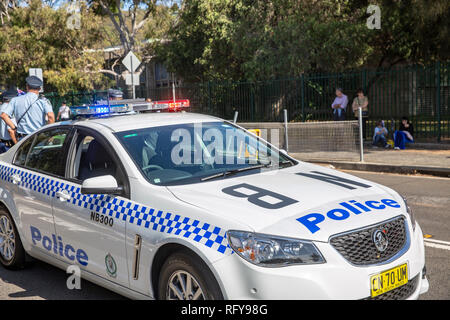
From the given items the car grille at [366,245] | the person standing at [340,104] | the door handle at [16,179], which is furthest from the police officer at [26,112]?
the person standing at [340,104]

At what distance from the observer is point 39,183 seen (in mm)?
5125

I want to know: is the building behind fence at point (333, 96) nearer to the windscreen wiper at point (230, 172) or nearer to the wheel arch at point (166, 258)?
the windscreen wiper at point (230, 172)

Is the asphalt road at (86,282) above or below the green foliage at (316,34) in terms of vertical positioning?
below

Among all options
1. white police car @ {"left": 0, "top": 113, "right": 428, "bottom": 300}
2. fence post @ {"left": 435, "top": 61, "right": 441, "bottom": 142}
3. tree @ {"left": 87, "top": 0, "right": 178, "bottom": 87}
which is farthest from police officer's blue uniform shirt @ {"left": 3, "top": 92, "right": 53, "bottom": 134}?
tree @ {"left": 87, "top": 0, "right": 178, "bottom": 87}

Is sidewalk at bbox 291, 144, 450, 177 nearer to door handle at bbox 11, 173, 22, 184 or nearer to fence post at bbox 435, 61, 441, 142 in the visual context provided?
fence post at bbox 435, 61, 441, 142

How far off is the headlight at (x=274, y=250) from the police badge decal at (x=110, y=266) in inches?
46.7

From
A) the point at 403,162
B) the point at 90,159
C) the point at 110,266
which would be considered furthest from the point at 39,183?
the point at 403,162

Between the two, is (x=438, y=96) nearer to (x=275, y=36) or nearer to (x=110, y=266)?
(x=275, y=36)

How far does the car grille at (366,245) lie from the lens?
11.4 feet

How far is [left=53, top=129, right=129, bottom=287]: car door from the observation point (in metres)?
4.16

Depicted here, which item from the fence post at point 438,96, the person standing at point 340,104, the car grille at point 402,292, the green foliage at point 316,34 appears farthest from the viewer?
the green foliage at point 316,34

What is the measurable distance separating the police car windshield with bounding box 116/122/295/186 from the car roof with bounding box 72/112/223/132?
0.07 metres
